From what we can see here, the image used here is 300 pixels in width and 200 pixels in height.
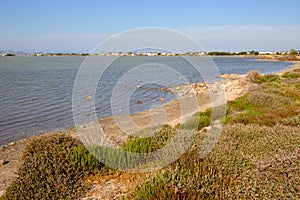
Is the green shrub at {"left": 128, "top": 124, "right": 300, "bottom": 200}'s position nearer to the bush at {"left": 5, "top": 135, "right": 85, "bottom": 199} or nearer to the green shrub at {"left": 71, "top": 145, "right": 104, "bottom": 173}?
the bush at {"left": 5, "top": 135, "right": 85, "bottom": 199}

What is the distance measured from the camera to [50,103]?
19984 millimetres

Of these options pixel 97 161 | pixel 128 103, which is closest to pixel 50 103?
pixel 128 103

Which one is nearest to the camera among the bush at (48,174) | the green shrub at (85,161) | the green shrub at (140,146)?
the bush at (48,174)

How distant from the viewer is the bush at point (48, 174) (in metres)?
5.11

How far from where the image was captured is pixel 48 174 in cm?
548

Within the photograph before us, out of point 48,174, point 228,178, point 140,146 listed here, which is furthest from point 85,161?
point 228,178

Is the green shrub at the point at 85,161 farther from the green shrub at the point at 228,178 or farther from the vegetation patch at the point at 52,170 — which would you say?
the green shrub at the point at 228,178

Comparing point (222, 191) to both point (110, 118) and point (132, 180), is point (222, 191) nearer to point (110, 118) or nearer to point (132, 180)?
point (132, 180)

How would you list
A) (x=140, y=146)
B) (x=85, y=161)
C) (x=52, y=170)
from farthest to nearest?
(x=140, y=146), (x=85, y=161), (x=52, y=170)

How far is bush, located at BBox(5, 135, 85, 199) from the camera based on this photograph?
16.8 feet

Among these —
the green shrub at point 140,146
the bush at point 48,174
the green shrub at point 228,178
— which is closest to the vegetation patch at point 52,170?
the bush at point 48,174

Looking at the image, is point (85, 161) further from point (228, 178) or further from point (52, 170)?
point (228, 178)

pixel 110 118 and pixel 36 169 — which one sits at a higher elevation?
pixel 36 169

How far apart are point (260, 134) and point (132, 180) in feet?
11.6
